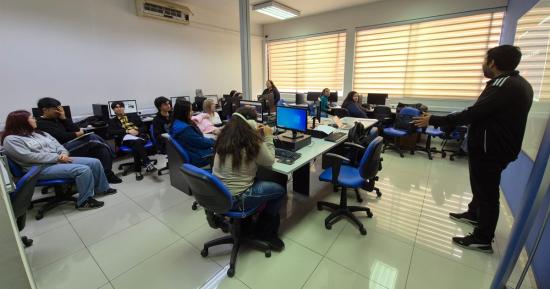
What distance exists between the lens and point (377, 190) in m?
2.98

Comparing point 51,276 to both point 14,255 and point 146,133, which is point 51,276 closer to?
point 14,255

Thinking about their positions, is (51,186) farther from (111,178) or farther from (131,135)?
(131,135)

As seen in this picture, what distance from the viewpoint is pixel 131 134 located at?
3787 millimetres

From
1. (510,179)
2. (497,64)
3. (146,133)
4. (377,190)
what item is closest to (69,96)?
(146,133)

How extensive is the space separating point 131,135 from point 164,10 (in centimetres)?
282

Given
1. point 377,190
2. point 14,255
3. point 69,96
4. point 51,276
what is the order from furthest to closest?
point 69,96 → point 377,190 → point 51,276 → point 14,255

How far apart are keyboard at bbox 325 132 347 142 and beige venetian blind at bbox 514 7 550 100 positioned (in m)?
1.72

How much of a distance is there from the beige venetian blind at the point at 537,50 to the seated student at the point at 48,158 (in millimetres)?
4549

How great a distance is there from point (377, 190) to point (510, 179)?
146 centimetres

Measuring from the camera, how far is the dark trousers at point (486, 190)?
1.89 m

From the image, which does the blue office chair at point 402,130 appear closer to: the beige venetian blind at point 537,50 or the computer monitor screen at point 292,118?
the beige venetian blind at point 537,50

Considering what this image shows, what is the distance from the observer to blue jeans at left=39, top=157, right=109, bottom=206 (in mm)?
2578

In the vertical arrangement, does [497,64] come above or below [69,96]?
above

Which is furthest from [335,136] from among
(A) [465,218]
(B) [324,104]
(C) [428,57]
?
(C) [428,57]
